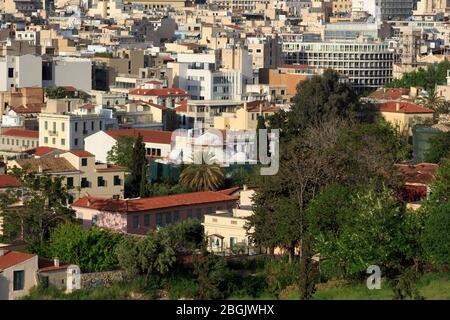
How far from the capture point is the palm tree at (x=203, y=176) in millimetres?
27375

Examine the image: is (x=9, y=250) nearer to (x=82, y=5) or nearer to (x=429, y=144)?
(x=429, y=144)

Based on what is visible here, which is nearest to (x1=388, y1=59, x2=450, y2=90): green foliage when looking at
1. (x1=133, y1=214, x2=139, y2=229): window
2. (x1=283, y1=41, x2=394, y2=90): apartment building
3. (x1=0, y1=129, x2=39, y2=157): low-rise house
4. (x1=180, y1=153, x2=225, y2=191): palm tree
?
(x1=283, y1=41, x2=394, y2=90): apartment building

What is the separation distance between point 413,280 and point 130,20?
52.5 meters

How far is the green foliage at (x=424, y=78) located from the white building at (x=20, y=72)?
11.2 metres

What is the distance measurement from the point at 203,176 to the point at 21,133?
23.5ft

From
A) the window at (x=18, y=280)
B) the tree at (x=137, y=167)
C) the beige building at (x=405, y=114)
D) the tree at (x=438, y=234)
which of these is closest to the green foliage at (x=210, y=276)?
the window at (x=18, y=280)

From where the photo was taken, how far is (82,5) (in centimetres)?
8412

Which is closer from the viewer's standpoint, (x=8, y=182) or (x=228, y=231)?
(x=228, y=231)

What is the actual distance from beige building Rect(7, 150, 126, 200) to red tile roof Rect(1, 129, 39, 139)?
5926 mm

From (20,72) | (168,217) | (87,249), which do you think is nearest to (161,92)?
(20,72)

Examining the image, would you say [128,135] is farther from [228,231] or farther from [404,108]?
[228,231]

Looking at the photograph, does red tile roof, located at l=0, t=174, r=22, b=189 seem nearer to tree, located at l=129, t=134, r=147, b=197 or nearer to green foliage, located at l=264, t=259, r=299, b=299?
tree, located at l=129, t=134, r=147, b=197

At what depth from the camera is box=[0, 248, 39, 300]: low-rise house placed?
750 inches

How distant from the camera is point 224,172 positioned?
2841cm
